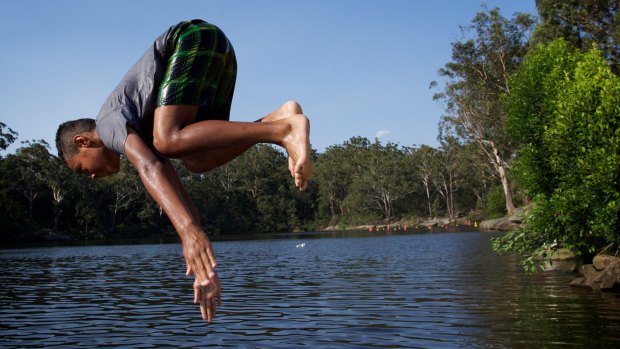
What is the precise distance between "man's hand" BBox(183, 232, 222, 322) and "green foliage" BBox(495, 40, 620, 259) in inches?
680

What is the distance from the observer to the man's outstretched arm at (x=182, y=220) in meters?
2.45

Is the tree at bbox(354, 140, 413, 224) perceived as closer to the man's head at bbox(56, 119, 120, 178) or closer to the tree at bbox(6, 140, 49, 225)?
the tree at bbox(6, 140, 49, 225)

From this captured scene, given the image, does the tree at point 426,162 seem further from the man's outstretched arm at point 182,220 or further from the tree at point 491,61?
the man's outstretched arm at point 182,220

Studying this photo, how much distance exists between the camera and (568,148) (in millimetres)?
19188

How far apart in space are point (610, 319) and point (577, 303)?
8.40ft

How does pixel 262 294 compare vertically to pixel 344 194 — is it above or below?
below

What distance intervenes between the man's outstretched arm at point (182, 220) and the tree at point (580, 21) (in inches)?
1628

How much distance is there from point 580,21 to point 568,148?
25.1 meters

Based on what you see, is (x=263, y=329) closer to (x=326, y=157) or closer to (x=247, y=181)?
(x=247, y=181)

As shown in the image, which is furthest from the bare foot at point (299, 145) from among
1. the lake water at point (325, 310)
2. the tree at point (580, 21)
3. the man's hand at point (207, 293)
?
the tree at point (580, 21)

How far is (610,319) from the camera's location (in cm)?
1490

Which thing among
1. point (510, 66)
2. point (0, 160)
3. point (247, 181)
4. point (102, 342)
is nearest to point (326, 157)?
point (247, 181)

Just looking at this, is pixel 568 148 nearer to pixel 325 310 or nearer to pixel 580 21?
pixel 325 310

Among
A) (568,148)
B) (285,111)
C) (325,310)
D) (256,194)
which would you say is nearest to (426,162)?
(256,194)
